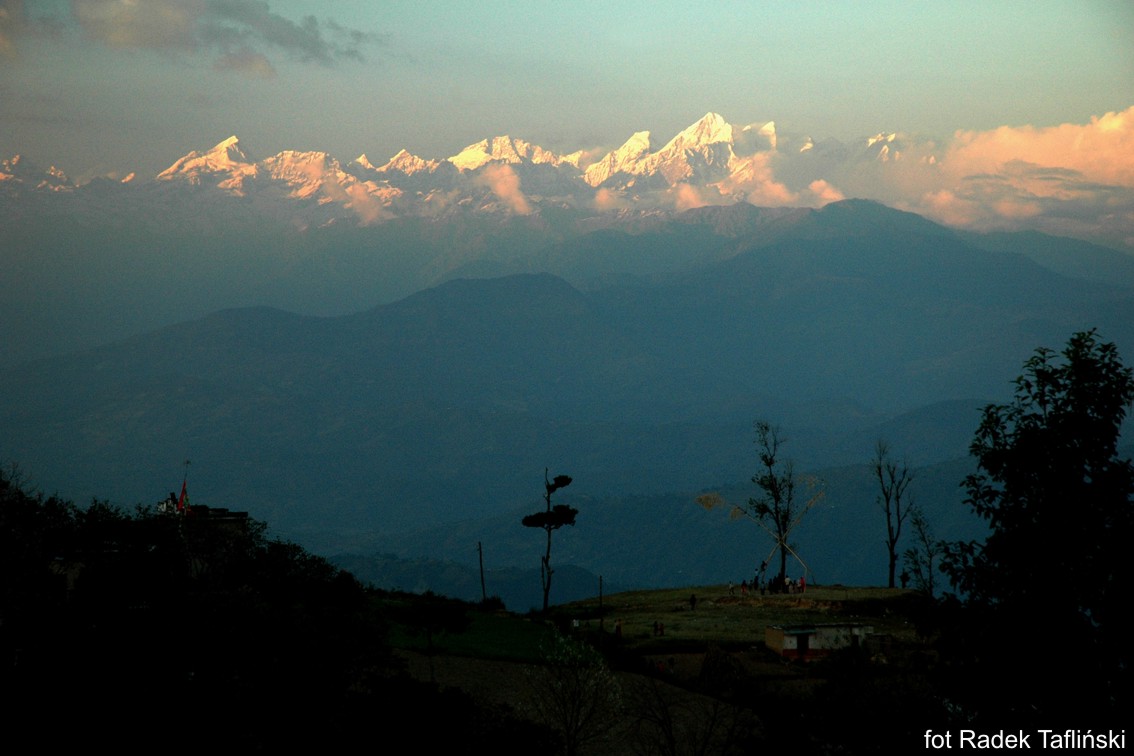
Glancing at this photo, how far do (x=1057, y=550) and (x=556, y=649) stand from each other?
37114mm

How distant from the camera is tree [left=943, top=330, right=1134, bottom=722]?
2728cm

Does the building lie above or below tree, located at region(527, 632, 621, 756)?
above

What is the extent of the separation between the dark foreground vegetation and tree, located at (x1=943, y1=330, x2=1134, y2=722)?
50 millimetres

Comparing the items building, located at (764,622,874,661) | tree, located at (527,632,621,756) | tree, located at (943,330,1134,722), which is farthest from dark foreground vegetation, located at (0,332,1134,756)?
building, located at (764,622,874,661)

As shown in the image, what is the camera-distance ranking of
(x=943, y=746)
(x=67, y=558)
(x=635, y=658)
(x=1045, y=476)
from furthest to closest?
1. (x=635, y=658)
2. (x=67, y=558)
3. (x=943, y=746)
4. (x=1045, y=476)

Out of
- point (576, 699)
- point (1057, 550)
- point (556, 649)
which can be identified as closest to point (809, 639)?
point (556, 649)

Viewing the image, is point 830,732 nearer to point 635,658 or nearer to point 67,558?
point 635,658

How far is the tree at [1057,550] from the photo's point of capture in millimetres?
27281

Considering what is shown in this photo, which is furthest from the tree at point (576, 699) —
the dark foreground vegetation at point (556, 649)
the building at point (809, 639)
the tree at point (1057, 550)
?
the tree at point (1057, 550)

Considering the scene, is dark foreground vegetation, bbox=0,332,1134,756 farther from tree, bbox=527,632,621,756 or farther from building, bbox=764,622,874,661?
building, bbox=764,622,874,661

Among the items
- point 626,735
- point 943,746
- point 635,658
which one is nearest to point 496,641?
point 635,658

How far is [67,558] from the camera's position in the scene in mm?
57406

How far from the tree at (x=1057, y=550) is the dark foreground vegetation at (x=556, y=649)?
50mm

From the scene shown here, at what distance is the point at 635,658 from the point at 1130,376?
39.6 meters
